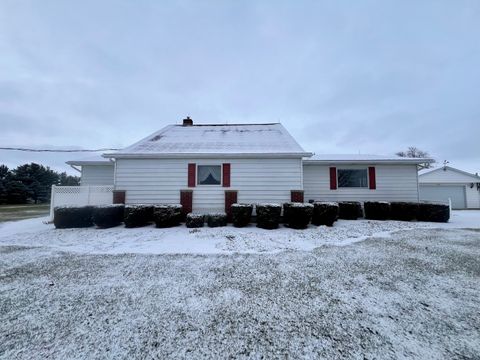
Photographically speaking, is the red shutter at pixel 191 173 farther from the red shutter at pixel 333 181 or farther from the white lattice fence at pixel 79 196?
the red shutter at pixel 333 181

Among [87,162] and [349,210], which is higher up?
[87,162]

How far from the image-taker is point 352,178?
10.1 meters

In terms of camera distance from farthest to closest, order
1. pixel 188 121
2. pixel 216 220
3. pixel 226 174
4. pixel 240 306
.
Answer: pixel 188 121, pixel 226 174, pixel 216 220, pixel 240 306

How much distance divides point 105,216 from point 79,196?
2.31 metres

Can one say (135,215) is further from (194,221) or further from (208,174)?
(208,174)

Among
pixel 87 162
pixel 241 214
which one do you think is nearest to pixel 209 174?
pixel 241 214

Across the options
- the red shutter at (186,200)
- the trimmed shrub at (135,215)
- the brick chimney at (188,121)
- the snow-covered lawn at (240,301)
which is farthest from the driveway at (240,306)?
the brick chimney at (188,121)

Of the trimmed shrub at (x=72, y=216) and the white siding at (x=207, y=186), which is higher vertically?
the white siding at (x=207, y=186)

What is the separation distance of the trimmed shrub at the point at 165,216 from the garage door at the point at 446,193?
2072 cm

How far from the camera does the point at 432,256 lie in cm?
414

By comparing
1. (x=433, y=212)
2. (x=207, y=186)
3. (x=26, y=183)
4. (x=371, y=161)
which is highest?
(x=371, y=161)

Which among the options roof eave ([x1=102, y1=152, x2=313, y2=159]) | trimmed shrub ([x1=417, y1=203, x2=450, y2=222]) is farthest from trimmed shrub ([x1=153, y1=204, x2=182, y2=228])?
trimmed shrub ([x1=417, y1=203, x2=450, y2=222])

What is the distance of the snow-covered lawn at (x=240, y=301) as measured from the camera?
176cm

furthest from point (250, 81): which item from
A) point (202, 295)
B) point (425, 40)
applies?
point (202, 295)
